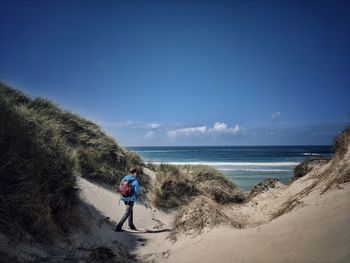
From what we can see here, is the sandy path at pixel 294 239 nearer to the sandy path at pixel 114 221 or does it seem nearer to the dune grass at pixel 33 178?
the sandy path at pixel 114 221

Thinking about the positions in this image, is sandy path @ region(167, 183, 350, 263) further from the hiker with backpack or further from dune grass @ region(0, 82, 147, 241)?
the hiker with backpack

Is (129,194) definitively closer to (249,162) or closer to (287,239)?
(287,239)

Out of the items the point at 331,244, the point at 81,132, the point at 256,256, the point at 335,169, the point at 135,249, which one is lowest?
the point at 135,249

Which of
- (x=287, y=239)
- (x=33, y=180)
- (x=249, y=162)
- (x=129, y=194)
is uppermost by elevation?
(x=33, y=180)

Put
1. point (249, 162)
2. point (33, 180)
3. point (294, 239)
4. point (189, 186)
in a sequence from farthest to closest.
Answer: point (249, 162) < point (189, 186) < point (33, 180) < point (294, 239)

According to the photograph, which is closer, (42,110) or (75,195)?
(75,195)

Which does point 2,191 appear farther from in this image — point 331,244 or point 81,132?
point 81,132

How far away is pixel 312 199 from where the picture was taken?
484cm

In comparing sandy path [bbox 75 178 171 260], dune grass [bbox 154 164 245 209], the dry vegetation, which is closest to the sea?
dune grass [bbox 154 164 245 209]

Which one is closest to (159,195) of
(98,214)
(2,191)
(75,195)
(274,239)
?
(98,214)

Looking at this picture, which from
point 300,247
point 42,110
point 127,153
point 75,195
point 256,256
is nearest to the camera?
point 300,247

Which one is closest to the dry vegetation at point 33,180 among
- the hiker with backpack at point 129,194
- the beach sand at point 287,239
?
the beach sand at point 287,239

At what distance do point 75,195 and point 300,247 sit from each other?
18.4 feet

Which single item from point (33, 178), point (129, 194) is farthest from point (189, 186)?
point (33, 178)
